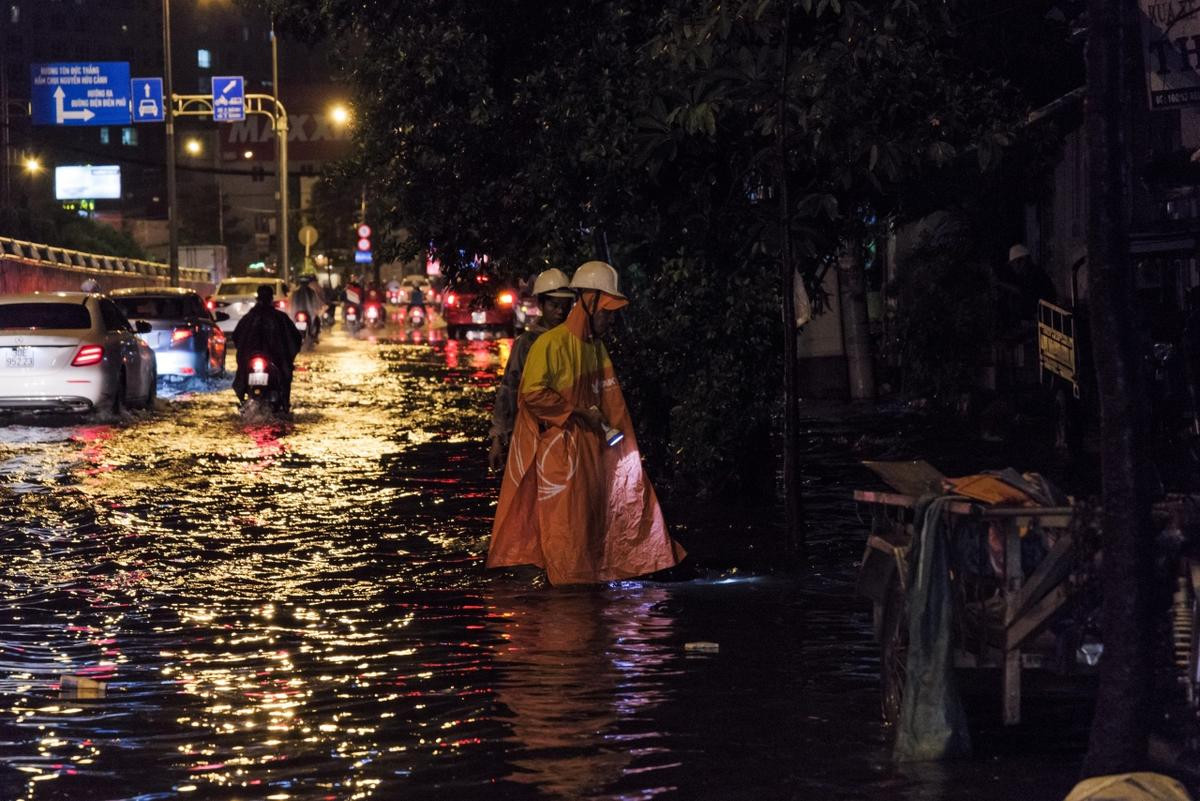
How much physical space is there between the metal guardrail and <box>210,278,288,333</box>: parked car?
4.55m

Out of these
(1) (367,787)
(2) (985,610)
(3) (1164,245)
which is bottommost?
(1) (367,787)

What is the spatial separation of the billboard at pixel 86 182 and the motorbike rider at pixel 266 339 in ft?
208

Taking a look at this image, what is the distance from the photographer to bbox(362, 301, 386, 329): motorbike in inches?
2350

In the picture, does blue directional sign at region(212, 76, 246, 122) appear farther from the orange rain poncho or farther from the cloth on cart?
the cloth on cart

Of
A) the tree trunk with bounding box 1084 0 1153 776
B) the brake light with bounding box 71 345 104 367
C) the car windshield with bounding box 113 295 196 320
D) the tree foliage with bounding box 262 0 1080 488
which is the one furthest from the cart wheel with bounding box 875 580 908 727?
the car windshield with bounding box 113 295 196 320

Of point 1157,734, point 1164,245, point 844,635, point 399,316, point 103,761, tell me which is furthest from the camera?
point 399,316

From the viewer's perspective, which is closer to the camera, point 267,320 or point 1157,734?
point 1157,734

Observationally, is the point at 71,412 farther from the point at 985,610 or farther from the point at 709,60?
the point at 985,610

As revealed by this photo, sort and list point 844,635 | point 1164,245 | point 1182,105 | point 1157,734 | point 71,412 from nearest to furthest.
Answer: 1. point 1157,734
2. point 844,635
3. point 1182,105
4. point 1164,245
5. point 71,412

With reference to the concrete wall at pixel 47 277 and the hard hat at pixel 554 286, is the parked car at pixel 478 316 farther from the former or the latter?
the hard hat at pixel 554 286

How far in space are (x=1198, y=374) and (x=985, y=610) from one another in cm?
907

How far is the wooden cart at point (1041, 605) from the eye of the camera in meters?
6.30

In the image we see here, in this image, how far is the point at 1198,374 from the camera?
591 inches

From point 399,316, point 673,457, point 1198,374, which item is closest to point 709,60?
point 673,457
